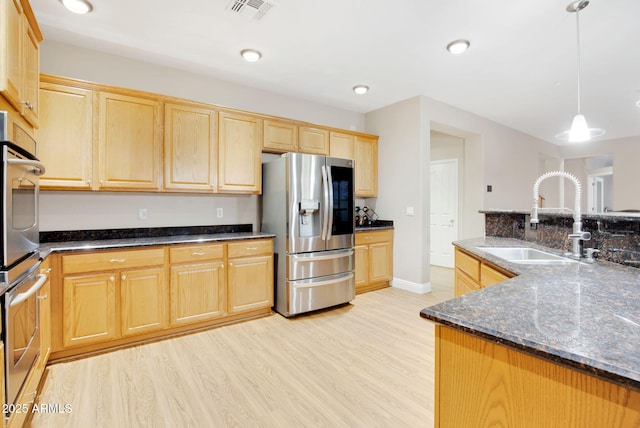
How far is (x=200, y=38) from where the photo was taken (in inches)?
104

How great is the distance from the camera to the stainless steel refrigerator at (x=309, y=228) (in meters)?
3.17

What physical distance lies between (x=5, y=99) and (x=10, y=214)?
0.69m

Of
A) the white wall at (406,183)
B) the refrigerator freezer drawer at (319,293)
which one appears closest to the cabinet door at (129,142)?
the refrigerator freezer drawer at (319,293)

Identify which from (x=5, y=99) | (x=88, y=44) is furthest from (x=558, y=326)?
(x=88, y=44)

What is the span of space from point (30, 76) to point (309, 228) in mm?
2463

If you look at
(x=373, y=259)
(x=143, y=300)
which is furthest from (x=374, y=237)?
(x=143, y=300)

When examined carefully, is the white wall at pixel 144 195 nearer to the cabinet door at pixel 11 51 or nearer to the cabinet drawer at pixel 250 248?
the cabinet drawer at pixel 250 248

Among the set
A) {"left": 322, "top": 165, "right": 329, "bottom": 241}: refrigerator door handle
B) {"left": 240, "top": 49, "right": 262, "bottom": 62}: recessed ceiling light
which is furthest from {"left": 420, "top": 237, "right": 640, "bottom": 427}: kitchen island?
{"left": 240, "top": 49, "right": 262, "bottom": 62}: recessed ceiling light

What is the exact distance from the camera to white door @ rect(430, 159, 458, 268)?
5.58m

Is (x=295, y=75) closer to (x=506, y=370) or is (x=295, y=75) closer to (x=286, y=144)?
(x=286, y=144)

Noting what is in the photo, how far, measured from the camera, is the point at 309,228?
10.8 ft

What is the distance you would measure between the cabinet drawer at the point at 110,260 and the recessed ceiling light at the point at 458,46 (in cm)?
316

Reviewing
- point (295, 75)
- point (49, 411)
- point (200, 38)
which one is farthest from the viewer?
point (295, 75)

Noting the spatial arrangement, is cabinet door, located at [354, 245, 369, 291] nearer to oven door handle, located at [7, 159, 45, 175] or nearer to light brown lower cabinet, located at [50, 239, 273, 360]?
light brown lower cabinet, located at [50, 239, 273, 360]
